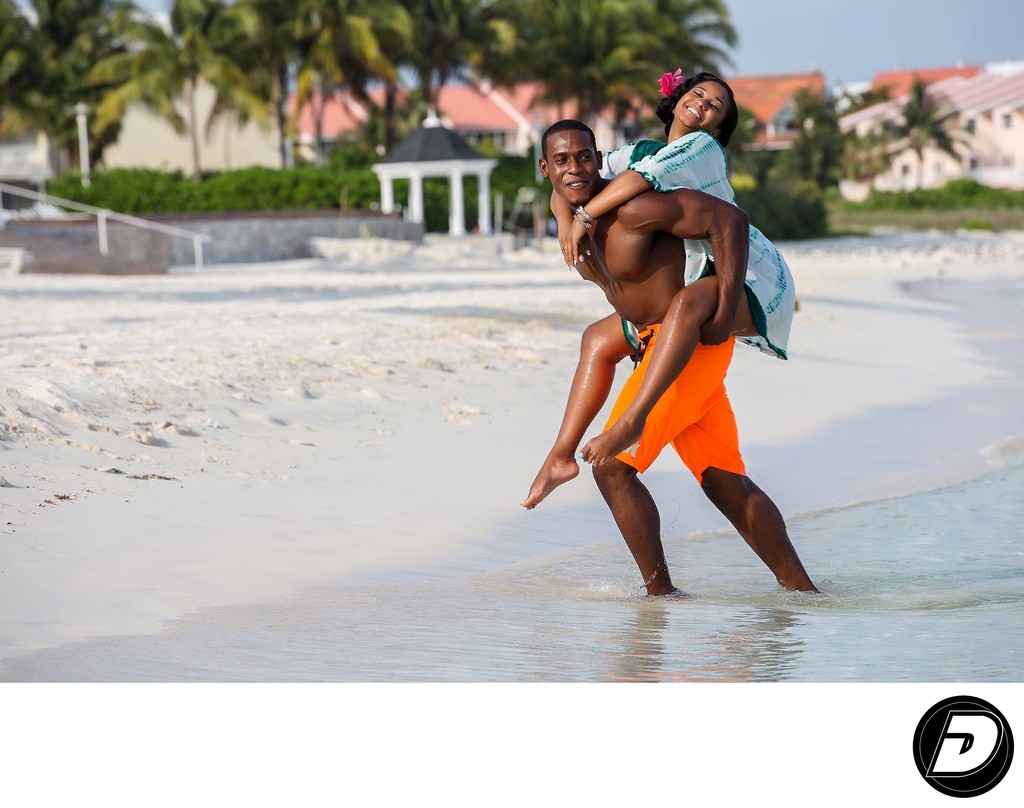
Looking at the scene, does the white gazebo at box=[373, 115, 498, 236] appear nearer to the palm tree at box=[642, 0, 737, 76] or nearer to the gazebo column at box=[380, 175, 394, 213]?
the gazebo column at box=[380, 175, 394, 213]

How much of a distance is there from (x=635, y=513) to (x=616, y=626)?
0.32 meters

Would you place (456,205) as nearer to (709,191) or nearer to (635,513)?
(635,513)

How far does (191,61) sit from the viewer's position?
33.3 metres

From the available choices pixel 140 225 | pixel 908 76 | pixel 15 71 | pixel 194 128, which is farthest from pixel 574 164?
pixel 908 76

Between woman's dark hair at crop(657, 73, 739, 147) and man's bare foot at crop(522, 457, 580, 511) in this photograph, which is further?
man's bare foot at crop(522, 457, 580, 511)

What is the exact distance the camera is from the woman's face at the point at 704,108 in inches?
145

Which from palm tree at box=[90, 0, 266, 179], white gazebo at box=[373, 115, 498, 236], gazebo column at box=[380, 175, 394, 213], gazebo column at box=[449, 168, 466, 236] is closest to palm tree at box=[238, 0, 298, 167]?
palm tree at box=[90, 0, 266, 179]

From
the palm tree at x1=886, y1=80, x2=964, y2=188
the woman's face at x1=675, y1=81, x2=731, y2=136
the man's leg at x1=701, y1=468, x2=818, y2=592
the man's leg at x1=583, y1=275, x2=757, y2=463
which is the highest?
A: the palm tree at x1=886, y1=80, x2=964, y2=188

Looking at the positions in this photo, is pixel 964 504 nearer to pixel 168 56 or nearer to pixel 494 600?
pixel 494 600

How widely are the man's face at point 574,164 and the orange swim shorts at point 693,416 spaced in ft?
1.42

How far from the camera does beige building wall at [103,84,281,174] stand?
39094mm
